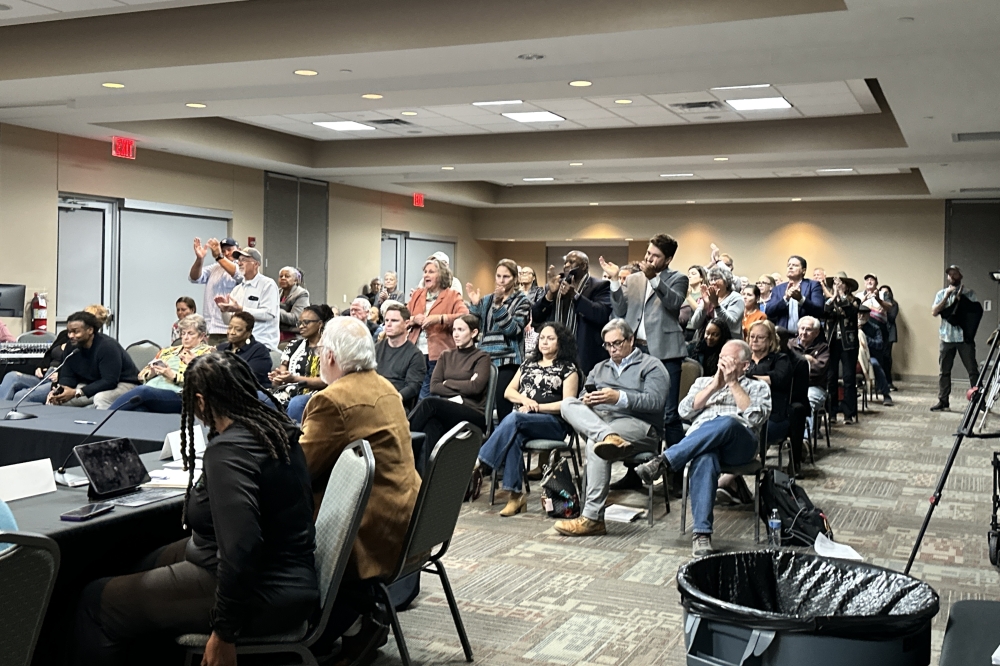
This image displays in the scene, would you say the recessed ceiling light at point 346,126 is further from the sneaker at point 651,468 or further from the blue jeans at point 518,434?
the sneaker at point 651,468

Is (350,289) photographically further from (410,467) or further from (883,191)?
(410,467)

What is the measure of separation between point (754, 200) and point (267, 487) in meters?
15.0

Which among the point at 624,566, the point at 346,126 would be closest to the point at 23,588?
the point at 624,566

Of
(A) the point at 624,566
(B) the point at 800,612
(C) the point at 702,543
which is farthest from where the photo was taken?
(C) the point at 702,543

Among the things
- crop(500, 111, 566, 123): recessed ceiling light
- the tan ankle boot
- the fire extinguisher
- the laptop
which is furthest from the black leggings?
the fire extinguisher

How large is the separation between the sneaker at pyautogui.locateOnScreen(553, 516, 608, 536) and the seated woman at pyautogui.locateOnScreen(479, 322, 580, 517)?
51 centimetres

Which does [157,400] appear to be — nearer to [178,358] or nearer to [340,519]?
[178,358]

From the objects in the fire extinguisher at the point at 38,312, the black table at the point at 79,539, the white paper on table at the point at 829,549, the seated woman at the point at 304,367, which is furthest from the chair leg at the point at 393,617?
the fire extinguisher at the point at 38,312

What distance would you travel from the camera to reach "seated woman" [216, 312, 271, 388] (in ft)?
21.3

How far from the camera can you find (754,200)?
1656 centimetres

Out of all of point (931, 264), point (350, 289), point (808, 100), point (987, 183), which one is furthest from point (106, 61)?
point (931, 264)

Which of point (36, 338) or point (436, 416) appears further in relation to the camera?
point (36, 338)

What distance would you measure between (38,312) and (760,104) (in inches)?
303

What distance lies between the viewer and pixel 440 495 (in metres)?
3.27
